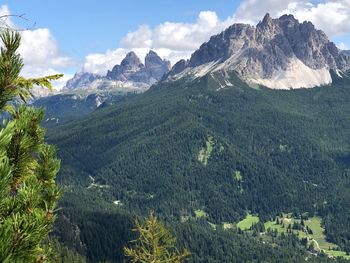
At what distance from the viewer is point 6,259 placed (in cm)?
666

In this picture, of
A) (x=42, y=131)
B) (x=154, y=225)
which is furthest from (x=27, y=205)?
(x=154, y=225)

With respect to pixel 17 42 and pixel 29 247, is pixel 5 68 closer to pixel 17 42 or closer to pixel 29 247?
pixel 17 42

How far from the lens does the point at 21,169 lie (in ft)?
34.7

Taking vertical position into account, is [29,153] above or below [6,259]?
above

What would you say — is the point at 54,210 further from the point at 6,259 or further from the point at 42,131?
the point at 6,259

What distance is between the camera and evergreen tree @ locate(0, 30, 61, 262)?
7.07 metres

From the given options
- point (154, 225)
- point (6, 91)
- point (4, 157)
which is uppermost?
point (6, 91)

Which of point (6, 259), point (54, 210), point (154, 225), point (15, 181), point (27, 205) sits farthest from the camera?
point (154, 225)

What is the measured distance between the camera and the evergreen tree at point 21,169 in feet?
23.2

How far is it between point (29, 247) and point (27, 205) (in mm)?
1125

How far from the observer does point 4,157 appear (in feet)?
22.1

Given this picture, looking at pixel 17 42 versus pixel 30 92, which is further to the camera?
pixel 30 92

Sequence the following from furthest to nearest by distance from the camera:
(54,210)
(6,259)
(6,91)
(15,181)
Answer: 1. (54,210)
2. (15,181)
3. (6,91)
4. (6,259)

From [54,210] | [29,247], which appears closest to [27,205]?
[29,247]
